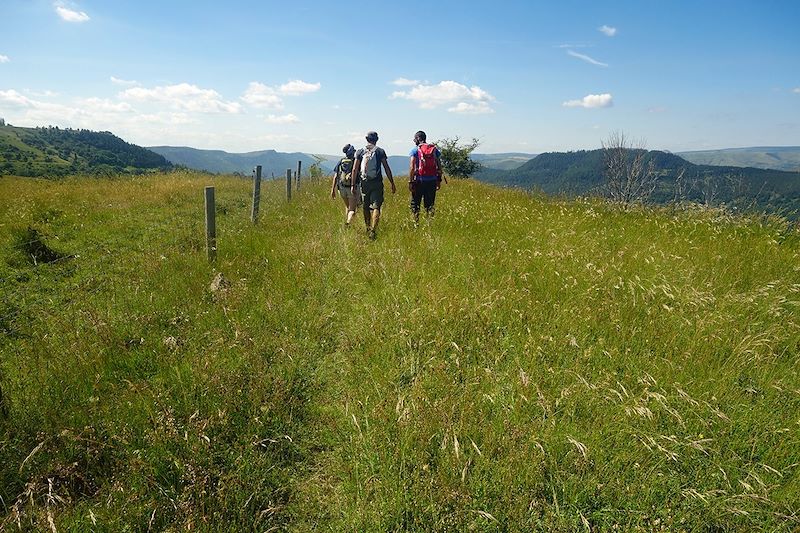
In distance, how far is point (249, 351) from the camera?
3861 millimetres

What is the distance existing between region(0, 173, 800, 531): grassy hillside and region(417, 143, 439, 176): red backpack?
319cm

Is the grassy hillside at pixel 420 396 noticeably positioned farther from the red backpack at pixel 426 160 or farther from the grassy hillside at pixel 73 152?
the grassy hillside at pixel 73 152

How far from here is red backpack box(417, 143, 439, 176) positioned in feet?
29.3

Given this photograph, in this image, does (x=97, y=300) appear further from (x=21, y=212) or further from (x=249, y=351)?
(x=21, y=212)

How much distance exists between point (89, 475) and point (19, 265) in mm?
7649

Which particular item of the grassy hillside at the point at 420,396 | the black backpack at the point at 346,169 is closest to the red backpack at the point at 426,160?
the black backpack at the point at 346,169

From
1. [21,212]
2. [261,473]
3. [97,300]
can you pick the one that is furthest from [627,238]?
[21,212]

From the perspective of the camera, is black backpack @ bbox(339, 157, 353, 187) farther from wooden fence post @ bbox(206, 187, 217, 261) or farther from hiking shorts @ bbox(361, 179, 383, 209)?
wooden fence post @ bbox(206, 187, 217, 261)

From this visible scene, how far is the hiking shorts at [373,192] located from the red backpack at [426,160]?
102 cm

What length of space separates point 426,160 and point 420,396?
6.95 metres

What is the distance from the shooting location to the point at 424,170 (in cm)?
896

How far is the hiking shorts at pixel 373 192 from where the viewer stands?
8781mm

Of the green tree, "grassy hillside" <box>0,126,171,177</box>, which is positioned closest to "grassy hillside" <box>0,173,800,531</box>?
the green tree

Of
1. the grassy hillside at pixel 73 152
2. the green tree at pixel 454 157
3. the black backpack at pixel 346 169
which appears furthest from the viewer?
the grassy hillside at pixel 73 152
